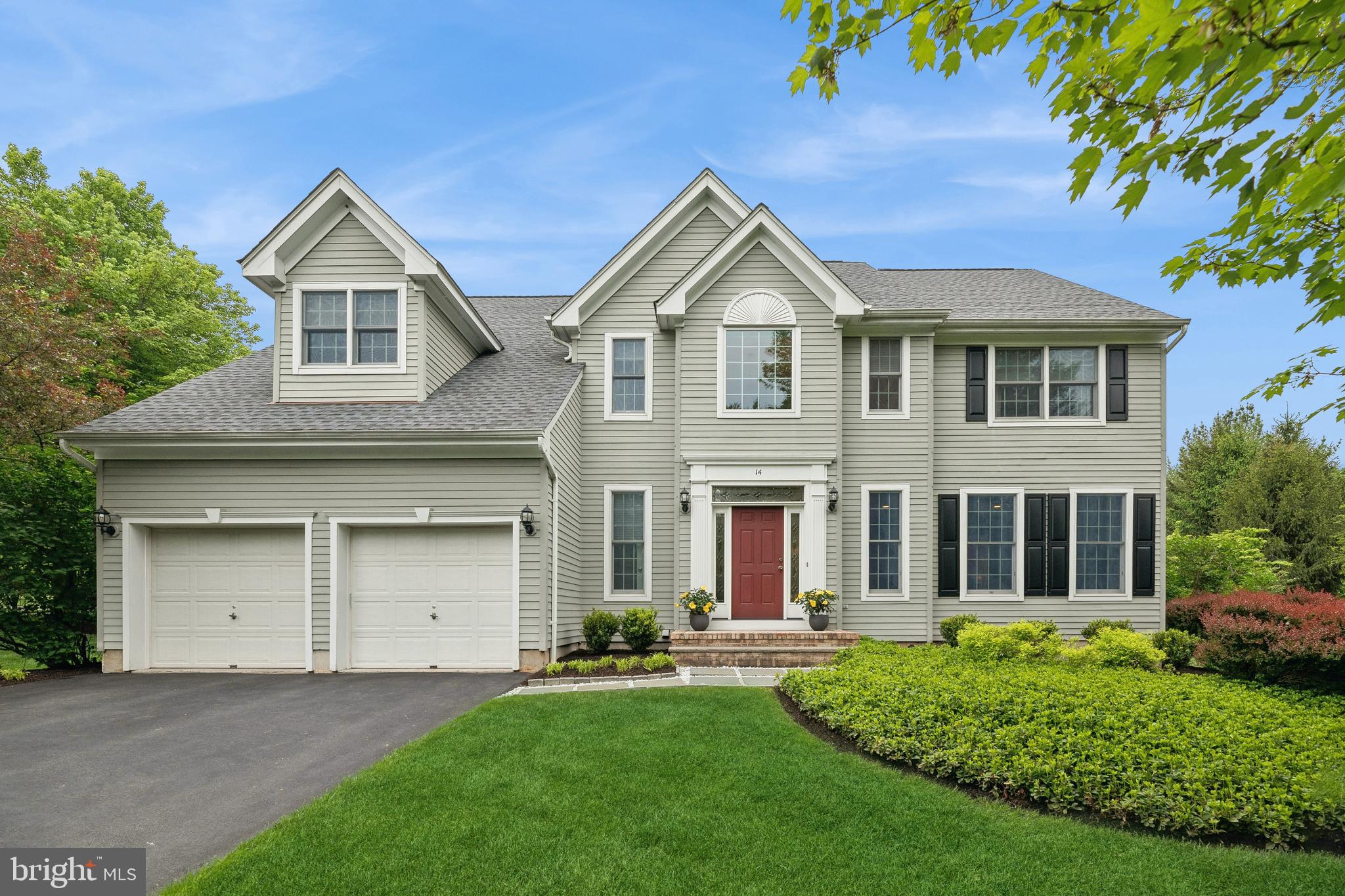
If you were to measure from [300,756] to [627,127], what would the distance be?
1766 cm

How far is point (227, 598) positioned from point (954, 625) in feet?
38.9

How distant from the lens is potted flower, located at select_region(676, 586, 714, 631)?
1213cm

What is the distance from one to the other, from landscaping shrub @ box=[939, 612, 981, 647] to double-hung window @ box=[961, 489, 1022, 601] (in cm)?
81

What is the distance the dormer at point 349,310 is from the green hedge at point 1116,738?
8275 millimetres

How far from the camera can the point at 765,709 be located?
779 cm

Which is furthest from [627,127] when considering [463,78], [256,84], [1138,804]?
[1138,804]

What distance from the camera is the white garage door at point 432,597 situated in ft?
36.4

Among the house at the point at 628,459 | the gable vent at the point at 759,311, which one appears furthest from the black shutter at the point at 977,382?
the gable vent at the point at 759,311

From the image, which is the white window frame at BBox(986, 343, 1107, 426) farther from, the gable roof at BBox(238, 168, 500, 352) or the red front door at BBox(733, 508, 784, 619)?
the gable roof at BBox(238, 168, 500, 352)

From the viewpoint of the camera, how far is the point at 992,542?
44.1 feet

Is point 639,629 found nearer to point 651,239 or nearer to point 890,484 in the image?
point 890,484

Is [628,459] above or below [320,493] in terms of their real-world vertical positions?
above

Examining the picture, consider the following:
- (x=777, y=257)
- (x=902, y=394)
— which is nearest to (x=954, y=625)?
(x=902, y=394)

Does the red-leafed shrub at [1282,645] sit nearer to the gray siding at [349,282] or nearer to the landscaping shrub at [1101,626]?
the landscaping shrub at [1101,626]
